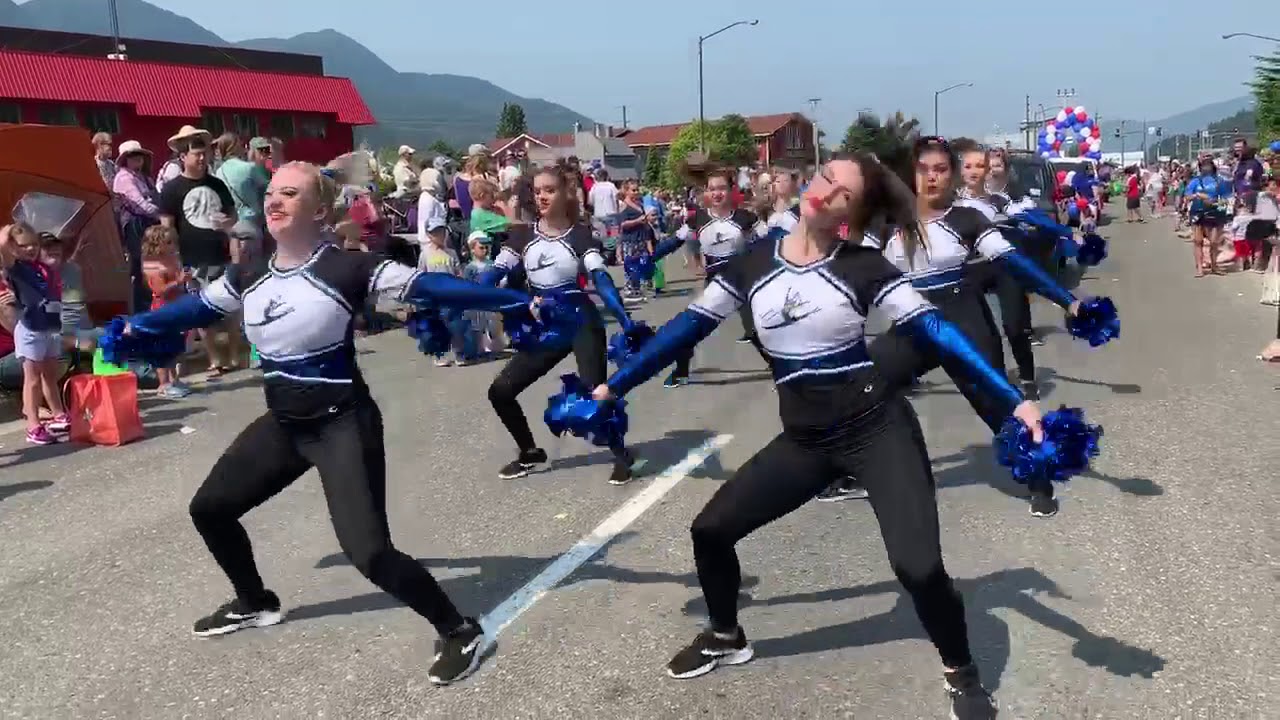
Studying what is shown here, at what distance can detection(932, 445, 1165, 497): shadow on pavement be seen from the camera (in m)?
6.18

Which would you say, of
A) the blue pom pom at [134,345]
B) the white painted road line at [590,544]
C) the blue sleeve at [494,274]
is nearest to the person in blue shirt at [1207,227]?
the white painted road line at [590,544]

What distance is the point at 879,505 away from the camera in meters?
3.58

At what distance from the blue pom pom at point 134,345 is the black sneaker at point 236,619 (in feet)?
3.85

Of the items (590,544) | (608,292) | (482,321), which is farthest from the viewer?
(482,321)

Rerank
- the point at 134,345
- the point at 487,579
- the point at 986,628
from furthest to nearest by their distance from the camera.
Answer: the point at 487,579
the point at 134,345
the point at 986,628

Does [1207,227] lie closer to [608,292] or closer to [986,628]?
[608,292]

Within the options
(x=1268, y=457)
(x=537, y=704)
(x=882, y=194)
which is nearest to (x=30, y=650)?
(x=537, y=704)

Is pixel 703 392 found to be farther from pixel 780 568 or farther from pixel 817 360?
pixel 817 360

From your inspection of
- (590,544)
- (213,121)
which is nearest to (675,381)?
(590,544)

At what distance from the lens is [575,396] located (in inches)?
Answer: 166

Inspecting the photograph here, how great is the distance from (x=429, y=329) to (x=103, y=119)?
49.0m

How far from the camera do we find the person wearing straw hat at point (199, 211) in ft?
37.0

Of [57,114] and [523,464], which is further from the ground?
[57,114]

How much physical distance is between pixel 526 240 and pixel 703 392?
2.98m
